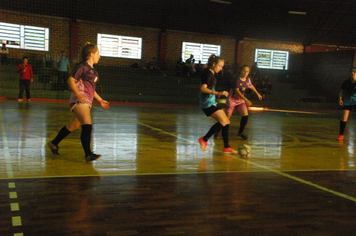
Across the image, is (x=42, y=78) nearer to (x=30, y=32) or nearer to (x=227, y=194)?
(x=30, y=32)

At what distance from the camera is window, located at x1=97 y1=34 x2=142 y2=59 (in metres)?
27.5

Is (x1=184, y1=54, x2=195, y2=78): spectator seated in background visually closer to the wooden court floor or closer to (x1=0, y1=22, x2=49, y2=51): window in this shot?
(x1=0, y1=22, x2=49, y2=51): window

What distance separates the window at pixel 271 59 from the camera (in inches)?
1278

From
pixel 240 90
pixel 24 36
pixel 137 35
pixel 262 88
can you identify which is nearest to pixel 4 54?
pixel 24 36

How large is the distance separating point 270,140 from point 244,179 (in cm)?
422

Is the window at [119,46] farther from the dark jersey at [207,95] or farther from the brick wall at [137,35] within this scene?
the dark jersey at [207,95]

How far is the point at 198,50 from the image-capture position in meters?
30.4

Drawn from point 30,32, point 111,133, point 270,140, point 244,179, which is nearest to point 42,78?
point 30,32

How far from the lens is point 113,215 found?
3326 mm

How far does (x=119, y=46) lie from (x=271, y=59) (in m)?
13.8

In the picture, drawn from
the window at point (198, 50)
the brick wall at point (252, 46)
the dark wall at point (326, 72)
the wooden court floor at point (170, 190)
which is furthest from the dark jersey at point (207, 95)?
the brick wall at point (252, 46)

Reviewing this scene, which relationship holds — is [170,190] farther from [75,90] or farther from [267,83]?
[267,83]

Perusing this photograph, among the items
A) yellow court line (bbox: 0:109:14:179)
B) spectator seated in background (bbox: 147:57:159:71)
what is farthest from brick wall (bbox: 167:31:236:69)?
yellow court line (bbox: 0:109:14:179)

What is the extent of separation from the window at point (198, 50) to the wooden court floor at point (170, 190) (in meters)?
23.0
